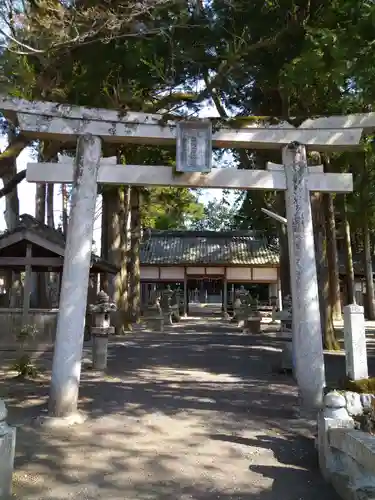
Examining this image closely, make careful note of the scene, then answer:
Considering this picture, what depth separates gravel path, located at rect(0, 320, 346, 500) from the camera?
4.37 m

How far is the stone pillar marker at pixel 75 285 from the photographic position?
249 inches

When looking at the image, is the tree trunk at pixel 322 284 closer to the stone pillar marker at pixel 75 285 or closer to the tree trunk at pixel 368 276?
the stone pillar marker at pixel 75 285

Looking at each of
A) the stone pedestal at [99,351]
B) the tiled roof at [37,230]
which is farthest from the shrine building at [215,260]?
the stone pedestal at [99,351]

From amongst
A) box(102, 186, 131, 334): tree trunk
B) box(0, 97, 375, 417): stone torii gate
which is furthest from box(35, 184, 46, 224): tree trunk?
box(0, 97, 375, 417): stone torii gate

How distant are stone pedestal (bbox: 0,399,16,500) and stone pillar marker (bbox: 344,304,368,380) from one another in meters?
4.20

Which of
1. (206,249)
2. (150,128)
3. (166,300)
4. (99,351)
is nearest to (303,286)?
(150,128)

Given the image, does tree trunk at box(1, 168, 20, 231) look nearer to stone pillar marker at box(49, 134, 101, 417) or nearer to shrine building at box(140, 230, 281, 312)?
stone pillar marker at box(49, 134, 101, 417)

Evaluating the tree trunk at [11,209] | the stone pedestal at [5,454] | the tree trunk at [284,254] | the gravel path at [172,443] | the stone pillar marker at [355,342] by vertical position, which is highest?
the tree trunk at [11,209]

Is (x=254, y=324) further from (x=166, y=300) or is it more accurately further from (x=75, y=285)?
(x=75, y=285)

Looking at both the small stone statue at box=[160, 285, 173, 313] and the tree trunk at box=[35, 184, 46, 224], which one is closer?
the tree trunk at box=[35, 184, 46, 224]

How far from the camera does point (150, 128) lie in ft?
23.1

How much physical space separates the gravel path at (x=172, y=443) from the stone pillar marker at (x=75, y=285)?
515 millimetres

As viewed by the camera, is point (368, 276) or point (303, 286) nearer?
point (303, 286)

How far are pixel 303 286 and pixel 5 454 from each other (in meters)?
4.53
